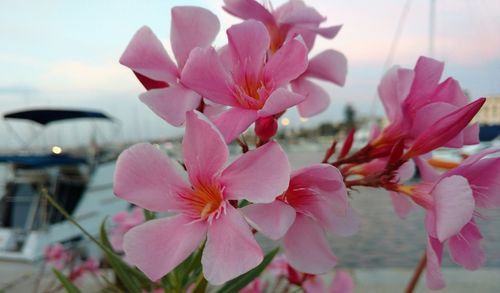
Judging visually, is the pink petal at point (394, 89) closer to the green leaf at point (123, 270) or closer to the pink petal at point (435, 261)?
the pink petal at point (435, 261)

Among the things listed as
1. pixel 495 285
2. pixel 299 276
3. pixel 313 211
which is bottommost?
pixel 495 285

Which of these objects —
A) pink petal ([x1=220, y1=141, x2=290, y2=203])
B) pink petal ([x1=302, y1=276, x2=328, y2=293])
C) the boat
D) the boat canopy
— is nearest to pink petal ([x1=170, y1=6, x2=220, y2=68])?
pink petal ([x1=220, y1=141, x2=290, y2=203])

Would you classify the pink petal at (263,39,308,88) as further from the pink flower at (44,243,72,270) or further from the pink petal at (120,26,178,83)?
the pink flower at (44,243,72,270)

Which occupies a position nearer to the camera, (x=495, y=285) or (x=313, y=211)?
(x=313, y=211)

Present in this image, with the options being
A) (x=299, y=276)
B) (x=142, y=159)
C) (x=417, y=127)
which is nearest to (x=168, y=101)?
(x=142, y=159)

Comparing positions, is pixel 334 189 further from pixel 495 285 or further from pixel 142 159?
pixel 495 285

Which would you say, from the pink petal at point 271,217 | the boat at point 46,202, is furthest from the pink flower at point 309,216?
the boat at point 46,202

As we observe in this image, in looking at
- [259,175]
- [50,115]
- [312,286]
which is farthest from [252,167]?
[50,115]

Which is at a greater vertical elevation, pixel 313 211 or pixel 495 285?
pixel 313 211
